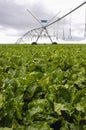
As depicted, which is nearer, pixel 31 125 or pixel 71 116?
pixel 31 125

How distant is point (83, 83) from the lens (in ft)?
16.4

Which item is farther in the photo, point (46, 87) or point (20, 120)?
point (46, 87)

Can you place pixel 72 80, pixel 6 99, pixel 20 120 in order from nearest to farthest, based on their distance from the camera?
pixel 20 120 → pixel 6 99 → pixel 72 80

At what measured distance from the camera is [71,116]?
12.0 ft

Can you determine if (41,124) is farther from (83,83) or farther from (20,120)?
(83,83)

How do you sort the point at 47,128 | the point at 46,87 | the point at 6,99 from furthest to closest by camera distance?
1. the point at 46,87
2. the point at 6,99
3. the point at 47,128

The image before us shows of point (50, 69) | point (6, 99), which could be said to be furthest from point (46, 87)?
point (50, 69)

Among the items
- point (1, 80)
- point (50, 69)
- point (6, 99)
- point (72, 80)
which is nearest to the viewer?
point (6, 99)

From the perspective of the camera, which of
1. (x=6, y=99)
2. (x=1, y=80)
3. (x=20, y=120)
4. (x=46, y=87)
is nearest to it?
(x=20, y=120)

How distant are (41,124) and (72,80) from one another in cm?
160

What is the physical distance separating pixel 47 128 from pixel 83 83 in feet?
5.86

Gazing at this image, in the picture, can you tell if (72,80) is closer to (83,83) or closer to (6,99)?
(83,83)

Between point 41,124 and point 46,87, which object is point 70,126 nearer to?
point 41,124

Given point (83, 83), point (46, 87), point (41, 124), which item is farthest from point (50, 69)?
point (41, 124)
